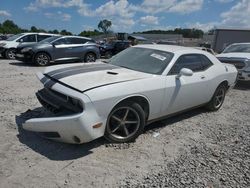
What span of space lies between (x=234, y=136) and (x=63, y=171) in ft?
10.1

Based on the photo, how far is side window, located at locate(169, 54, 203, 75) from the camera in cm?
437

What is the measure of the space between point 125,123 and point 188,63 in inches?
73.8

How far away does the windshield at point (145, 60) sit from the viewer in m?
4.25

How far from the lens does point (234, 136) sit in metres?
4.43

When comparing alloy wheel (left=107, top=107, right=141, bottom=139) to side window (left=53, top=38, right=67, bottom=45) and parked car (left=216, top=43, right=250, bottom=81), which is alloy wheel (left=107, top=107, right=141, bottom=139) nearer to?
parked car (left=216, top=43, right=250, bottom=81)

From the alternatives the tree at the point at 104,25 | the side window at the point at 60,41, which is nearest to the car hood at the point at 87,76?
the side window at the point at 60,41

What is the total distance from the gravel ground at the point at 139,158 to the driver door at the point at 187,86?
458mm

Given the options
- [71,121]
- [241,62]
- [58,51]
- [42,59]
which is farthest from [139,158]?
[58,51]

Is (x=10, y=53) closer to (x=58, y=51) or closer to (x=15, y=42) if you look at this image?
(x=15, y=42)

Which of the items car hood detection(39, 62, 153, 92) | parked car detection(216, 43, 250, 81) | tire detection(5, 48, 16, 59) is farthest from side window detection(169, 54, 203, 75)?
tire detection(5, 48, 16, 59)

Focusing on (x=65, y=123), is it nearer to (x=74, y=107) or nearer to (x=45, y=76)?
(x=74, y=107)

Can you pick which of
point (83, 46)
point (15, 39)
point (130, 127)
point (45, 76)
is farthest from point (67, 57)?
point (130, 127)

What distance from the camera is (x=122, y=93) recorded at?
348 centimetres

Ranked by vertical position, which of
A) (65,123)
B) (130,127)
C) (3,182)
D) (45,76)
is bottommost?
(3,182)
